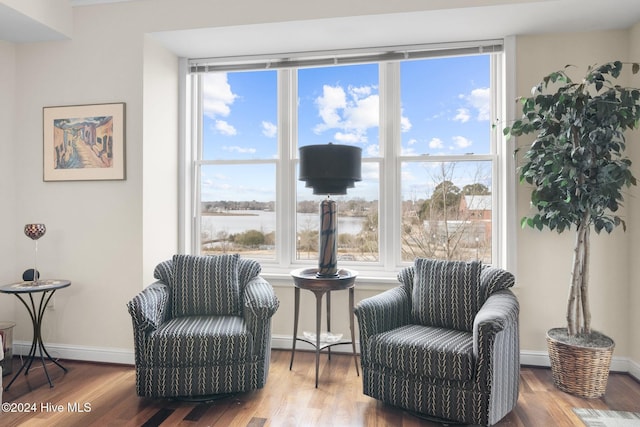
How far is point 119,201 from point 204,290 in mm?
989

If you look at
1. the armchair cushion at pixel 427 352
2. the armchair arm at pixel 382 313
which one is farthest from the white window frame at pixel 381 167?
the armchair cushion at pixel 427 352

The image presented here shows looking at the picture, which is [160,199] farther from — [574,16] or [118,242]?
[574,16]

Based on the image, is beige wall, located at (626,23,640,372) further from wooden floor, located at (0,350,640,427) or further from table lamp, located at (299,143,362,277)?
table lamp, located at (299,143,362,277)

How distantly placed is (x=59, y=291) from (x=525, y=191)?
364 cm

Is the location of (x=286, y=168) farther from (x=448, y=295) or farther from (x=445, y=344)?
(x=445, y=344)

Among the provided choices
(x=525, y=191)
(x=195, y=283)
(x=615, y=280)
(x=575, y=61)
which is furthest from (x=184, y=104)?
(x=615, y=280)

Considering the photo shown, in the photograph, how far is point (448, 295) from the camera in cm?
241

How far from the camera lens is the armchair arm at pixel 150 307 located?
2.23 meters

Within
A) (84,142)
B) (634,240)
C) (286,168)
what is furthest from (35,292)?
(634,240)

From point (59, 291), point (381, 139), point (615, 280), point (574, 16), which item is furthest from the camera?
point (381, 139)

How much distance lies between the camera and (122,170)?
2908mm

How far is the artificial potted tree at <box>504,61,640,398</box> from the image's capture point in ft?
7.74

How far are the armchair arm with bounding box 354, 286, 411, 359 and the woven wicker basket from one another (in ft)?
3.34

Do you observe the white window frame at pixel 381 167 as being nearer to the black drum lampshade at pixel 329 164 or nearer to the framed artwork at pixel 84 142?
the framed artwork at pixel 84 142
